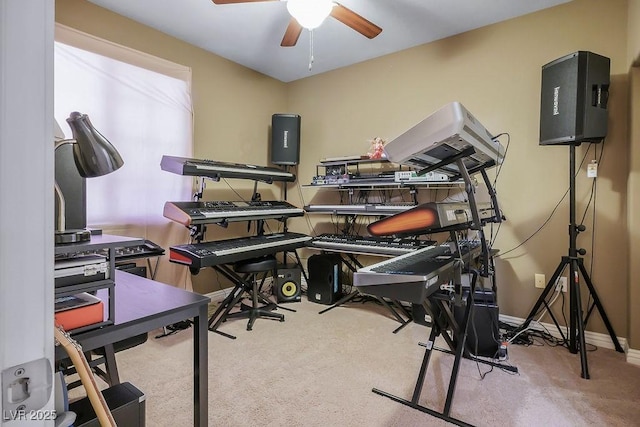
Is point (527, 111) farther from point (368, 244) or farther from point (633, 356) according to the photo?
point (633, 356)

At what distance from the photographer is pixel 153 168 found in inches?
116

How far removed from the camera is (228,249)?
267 centimetres

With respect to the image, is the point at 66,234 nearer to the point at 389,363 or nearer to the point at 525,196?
the point at 389,363

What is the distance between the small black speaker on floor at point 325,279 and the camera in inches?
133

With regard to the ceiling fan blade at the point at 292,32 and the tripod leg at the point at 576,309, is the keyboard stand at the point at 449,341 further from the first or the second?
the ceiling fan blade at the point at 292,32

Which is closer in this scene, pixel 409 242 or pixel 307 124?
pixel 409 242

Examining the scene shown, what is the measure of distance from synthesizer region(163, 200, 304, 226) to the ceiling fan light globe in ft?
5.15

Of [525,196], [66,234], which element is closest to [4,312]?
[66,234]

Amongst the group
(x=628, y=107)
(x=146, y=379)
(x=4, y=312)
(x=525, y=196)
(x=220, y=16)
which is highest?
(x=220, y=16)

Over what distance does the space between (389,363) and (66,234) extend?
1.98 metres

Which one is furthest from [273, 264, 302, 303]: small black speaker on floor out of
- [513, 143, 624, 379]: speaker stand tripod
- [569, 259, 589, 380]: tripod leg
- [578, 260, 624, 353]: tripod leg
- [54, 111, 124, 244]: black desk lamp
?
[54, 111, 124, 244]: black desk lamp

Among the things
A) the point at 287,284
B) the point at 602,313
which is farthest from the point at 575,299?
the point at 287,284

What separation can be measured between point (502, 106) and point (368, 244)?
1.67 metres

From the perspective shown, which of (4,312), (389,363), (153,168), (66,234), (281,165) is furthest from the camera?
(281,165)
